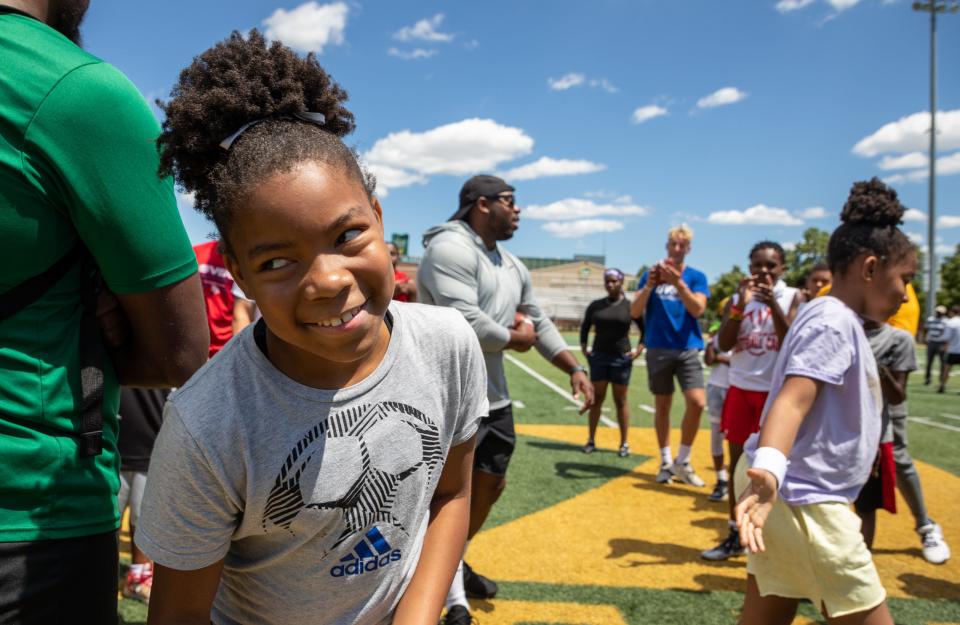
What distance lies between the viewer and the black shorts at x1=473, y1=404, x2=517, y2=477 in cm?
376

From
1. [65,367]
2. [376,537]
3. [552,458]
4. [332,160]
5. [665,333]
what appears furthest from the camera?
[552,458]

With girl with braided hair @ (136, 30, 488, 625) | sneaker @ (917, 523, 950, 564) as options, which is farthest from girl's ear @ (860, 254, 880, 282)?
sneaker @ (917, 523, 950, 564)

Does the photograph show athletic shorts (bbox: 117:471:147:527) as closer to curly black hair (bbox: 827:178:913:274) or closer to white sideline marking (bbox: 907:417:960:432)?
curly black hair (bbox: 827:178:913:274)

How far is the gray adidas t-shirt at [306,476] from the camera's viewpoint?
4.29 feet

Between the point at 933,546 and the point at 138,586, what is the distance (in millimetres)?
5283

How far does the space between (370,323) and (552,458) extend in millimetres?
6746

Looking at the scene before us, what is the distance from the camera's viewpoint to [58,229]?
1261mm

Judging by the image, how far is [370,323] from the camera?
1.43 meters

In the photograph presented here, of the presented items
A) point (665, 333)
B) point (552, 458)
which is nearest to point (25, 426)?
point (665, 333)

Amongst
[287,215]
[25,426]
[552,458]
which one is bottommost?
[552,458]

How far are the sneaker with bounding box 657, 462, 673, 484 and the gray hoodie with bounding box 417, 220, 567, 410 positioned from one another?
325cm

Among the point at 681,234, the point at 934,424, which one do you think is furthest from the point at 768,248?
the point at 934,424

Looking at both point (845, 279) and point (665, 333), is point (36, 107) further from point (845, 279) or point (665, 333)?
point (665, 333)

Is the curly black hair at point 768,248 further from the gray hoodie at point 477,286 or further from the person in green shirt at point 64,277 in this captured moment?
the person in green shirt at point 64,277
